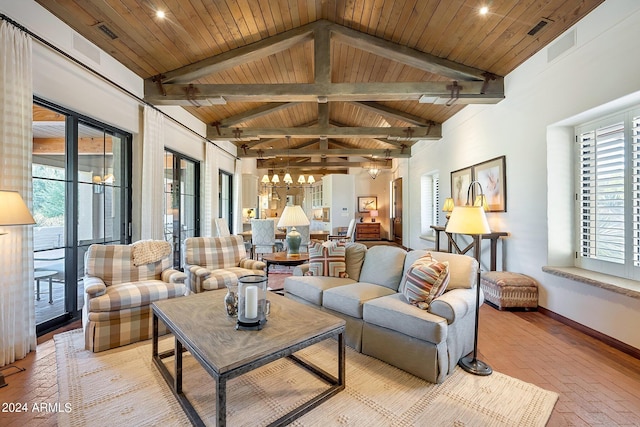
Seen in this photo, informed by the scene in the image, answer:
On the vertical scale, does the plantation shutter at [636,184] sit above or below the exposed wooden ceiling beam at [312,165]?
below

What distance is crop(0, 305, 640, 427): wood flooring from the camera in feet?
5.59

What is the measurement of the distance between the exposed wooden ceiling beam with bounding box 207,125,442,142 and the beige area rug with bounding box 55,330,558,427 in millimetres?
4787

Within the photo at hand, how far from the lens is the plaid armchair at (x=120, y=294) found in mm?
2441

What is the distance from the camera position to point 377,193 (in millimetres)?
11227

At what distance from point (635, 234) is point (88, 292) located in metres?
4.99

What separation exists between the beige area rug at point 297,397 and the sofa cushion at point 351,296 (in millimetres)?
429

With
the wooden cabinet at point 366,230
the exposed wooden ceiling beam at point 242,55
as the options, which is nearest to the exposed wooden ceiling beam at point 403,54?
the exposed wooden ceiling beam at point 242,55

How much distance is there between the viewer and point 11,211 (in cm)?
186

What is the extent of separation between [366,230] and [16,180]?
9.56m

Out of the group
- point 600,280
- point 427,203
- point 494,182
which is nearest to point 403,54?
point 494,182

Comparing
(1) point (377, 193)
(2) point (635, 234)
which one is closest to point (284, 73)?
(2) point (635, 234)

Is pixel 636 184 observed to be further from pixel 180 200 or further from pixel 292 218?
pixel 180 200

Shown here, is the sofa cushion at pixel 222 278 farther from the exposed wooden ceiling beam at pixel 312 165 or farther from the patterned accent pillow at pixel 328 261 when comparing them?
the exposed wooden ceiling beam at pixel 312 165

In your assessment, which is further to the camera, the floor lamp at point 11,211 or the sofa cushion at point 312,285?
the sofa cushion at point 312,285
